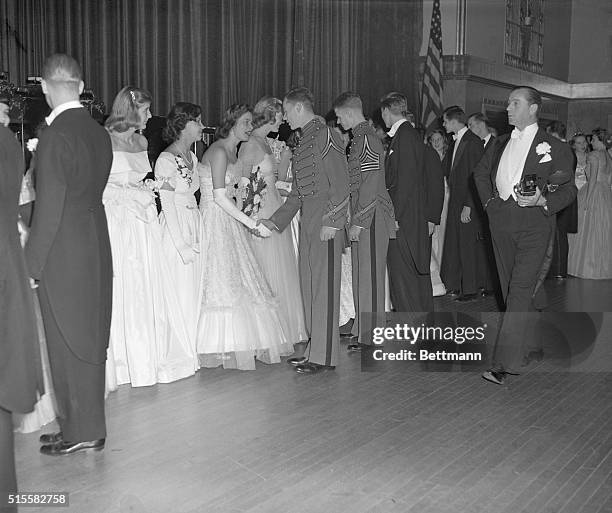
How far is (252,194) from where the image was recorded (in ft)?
17.7

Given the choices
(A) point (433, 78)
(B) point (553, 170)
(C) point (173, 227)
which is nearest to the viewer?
(B) point (553, 170)

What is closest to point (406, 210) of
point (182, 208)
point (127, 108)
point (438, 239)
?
point (182, 208)

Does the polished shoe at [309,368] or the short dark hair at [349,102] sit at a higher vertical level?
the short dark hair at [349,102]

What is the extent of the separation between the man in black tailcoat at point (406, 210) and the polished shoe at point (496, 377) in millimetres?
1105

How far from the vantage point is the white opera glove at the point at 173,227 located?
486cm

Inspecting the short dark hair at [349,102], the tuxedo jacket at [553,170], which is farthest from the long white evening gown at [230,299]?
the tuxedo jacket at [553,170]

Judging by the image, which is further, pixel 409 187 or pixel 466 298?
pixel 466 298

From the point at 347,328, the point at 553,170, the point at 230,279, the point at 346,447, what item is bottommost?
the point at 346,447

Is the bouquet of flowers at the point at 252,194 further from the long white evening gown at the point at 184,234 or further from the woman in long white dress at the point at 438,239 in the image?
the woman in long white dress at the point at 438,239

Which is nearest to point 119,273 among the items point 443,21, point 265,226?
point 265,226

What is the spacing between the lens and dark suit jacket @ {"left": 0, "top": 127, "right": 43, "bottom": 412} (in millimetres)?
2537

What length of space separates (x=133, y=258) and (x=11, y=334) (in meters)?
2.05

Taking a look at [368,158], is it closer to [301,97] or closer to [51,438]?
[301,97]

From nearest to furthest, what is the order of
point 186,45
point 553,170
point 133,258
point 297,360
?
point 133,258, point 553,170, point 297,360, point 186,45
